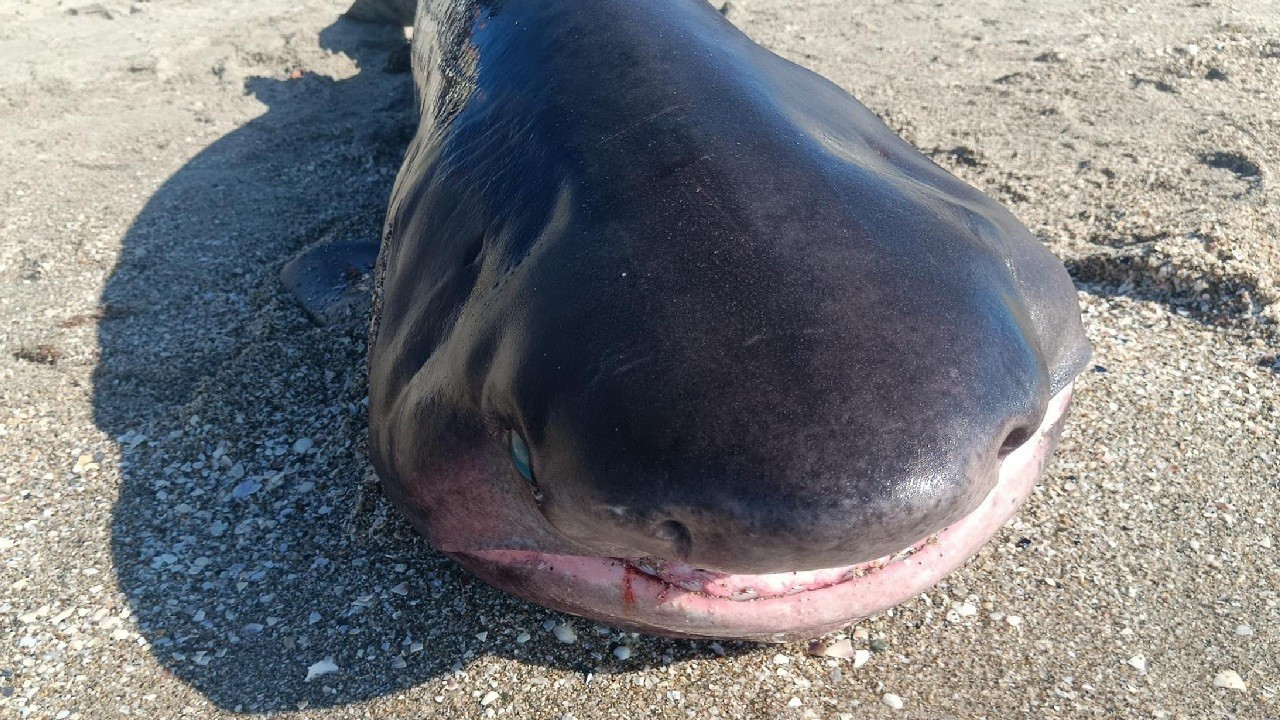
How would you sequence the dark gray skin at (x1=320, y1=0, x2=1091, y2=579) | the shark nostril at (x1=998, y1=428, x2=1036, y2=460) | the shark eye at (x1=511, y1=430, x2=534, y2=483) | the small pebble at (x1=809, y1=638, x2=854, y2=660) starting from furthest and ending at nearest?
the small pebble at (x1=809, y1=638, x2=854, y2=660) → the shark eye at (x1=511, y1=430, x2=534, y2=483) → the shark nostril at (x1=998, y1=428, x2=1036, y2=460) → the dark gray skin at (x1=320, y1=0, x2=1091, y2=579)

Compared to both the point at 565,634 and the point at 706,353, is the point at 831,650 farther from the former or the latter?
the point at 706,353

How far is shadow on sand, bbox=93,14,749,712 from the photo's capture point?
6.78ft

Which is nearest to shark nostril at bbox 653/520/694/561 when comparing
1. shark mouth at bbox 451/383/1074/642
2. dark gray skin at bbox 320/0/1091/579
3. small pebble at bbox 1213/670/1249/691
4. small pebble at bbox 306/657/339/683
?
dark gray skin at bbox 320/0/1091/579

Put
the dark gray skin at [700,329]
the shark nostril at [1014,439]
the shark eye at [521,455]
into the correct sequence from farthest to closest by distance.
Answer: the shark eye at [521,455], the shark nostril at [1014,439], the dark gray skin at [700,329]

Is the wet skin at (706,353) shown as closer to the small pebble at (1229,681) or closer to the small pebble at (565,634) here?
the small pebble at (565,634)

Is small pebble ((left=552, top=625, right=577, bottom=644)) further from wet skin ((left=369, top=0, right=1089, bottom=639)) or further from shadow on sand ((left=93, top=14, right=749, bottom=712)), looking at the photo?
wet skin ((left=369, top=0, right=1089, bottom=639))

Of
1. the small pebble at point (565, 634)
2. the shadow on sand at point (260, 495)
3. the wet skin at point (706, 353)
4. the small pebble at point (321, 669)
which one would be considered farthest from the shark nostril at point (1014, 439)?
the small pebble at point (321, 669)

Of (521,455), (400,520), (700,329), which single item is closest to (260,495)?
(400,520)

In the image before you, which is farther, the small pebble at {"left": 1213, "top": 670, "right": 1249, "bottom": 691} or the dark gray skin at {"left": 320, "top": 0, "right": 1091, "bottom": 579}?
the small pebble at {"left": 1213, "top": 670, "right": 1249, "bottom": 691}

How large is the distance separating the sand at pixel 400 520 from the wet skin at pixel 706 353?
288 millimetres

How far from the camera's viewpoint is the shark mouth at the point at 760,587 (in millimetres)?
1675

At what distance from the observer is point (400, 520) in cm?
237

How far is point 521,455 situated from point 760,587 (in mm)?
462

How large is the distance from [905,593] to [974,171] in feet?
8.93
